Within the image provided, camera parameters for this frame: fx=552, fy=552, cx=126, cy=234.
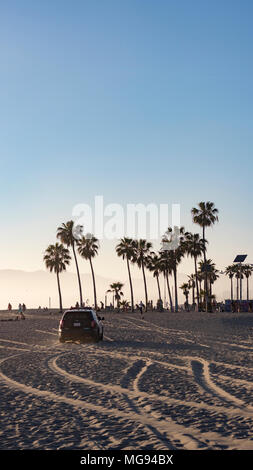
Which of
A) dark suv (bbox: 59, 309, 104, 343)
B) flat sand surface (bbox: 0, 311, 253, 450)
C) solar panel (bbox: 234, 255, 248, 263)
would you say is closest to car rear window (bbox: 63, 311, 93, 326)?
dark suv (bbox: 59, 309, 104, 343)

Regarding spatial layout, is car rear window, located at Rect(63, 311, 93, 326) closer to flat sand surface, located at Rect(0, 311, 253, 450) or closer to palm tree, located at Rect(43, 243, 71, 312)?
flat sand surface, located at Rect(0, 311, 253, 450)

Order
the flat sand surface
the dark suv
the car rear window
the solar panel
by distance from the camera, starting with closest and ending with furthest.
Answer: the flat sand surface < the dark suv < the car rear window < the solar panel

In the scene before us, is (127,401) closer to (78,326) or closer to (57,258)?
(78,326)

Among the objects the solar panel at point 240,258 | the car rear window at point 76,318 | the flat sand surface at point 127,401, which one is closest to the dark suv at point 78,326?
the car rear window at point 76,318

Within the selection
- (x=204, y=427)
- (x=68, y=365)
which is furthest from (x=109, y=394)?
(x=68, y=365)

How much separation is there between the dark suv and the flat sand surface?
194 inches

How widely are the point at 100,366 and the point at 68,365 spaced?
948 millimetres

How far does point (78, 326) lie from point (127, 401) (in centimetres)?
1319

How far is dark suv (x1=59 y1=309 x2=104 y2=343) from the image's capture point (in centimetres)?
2223

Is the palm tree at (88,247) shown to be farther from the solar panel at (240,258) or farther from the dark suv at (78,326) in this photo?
the dark suv at (78,326)

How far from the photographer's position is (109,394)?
1003 cm

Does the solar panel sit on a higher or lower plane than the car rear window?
higher

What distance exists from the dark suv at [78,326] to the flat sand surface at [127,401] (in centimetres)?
492

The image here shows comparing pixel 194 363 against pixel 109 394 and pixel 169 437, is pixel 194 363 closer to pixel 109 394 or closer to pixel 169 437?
pixel 109 394
